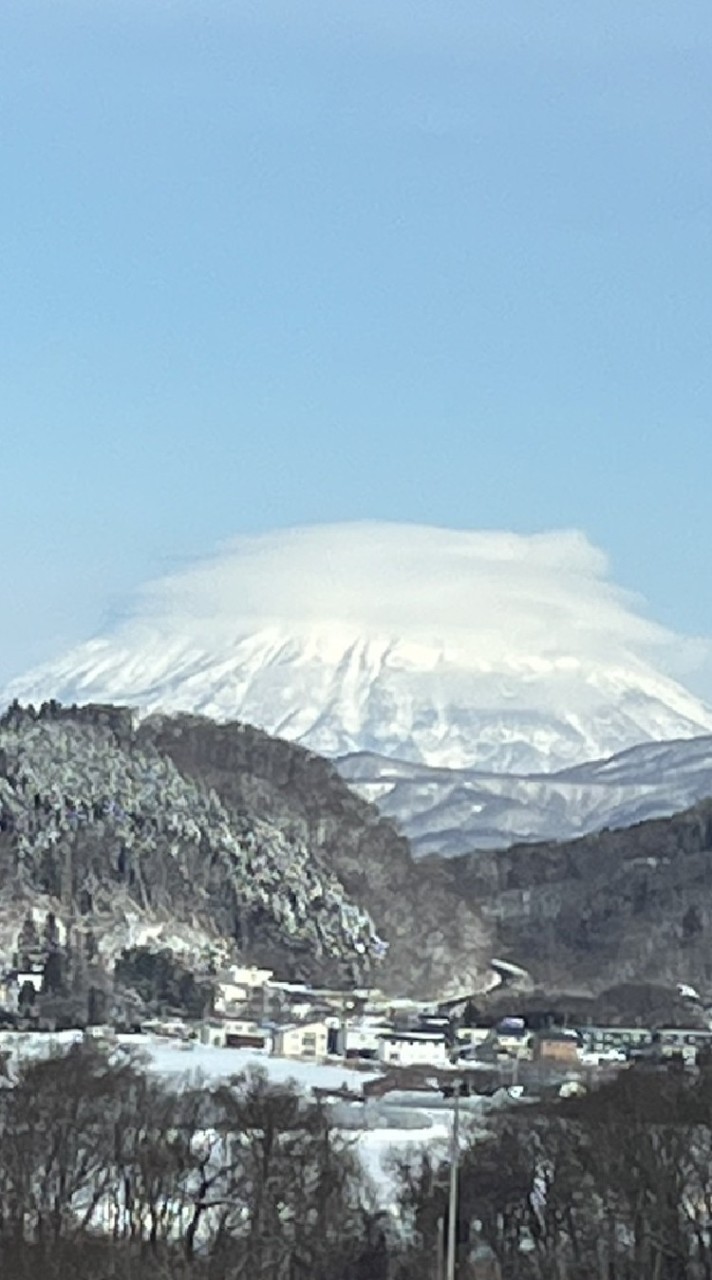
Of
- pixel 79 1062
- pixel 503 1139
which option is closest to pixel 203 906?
pixel 79 1062

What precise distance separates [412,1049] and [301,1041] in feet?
13.4

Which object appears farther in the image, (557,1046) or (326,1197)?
(557,1046)

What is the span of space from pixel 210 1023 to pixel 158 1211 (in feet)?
261

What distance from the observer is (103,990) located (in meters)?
152

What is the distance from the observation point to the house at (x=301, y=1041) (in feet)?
427

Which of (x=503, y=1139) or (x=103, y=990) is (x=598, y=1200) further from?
(x=103, y=990)

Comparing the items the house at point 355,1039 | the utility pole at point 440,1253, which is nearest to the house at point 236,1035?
the house at point 355,1039

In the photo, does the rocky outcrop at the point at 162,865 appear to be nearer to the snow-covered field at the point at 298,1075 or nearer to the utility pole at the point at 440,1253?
the snow-covered field at the point at 298,1075

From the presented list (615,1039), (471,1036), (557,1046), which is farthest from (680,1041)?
(471,1036)

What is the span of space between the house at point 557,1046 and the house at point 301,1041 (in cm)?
763

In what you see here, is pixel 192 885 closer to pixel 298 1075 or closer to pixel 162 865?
pixel 162 865

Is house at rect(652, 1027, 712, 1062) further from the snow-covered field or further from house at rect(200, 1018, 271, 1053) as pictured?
house at rect(200, 1018, 271, 1053)

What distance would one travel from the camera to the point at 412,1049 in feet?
437

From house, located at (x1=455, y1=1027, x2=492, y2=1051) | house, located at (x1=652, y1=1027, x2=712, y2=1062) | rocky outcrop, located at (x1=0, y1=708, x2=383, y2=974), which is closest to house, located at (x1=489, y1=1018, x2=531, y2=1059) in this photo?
house, located at (x1=455, y1=1027, x2=492, y2=1051)
